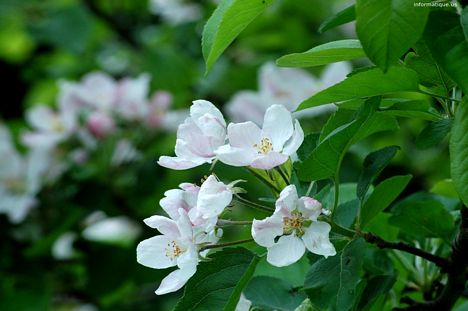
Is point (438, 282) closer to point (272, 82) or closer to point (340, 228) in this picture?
point (340, 228)

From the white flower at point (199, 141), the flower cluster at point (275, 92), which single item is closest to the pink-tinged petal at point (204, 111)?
the white flower at point (199, 141)

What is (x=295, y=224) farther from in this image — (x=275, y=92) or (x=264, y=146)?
(x=275, y=92)

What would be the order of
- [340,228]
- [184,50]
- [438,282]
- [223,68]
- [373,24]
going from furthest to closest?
1. [184,50]
2. [223,68]
3. [438,282]
4. [340,228]
5. [373,24]

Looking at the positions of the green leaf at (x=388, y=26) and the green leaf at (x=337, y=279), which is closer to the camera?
the green leaf at (x=388, y=26)

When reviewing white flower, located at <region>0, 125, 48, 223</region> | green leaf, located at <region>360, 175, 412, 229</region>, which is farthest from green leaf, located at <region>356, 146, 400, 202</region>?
white flower, located at <region>0, 125, 48, 223</region>

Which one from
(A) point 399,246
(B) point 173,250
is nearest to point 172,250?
(B) point 173,250

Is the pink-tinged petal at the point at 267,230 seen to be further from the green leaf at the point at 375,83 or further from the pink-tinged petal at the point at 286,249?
the green leaf at the point at 375,83

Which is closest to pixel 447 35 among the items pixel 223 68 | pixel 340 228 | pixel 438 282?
pixel 340 228
